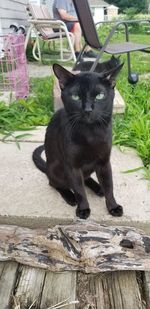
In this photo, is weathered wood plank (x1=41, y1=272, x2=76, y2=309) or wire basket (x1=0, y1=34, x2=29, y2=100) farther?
wire basket (x1=0, y1=34, x2=29, y2=100)

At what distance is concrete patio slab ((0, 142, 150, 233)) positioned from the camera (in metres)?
1.81

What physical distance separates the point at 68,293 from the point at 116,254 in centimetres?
25

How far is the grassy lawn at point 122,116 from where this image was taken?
A: 2719 mm

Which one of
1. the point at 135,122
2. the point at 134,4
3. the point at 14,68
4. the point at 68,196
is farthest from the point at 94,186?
the point at 134,4

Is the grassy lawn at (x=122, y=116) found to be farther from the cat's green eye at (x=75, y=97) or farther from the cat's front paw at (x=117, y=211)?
the cat's green eye at (x=75, y=97)

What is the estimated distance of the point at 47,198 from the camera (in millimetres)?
1996

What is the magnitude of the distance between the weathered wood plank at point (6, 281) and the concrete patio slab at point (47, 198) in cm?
30

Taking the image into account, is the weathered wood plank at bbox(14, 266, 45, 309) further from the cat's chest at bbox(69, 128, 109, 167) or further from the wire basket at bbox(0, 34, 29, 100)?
the wire basket at bbox(0, 34, 29, 100)

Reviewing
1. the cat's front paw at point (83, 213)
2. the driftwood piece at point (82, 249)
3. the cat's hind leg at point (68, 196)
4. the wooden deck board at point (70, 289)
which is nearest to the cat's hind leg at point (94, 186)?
the cat's hind leg at point (68, 196)

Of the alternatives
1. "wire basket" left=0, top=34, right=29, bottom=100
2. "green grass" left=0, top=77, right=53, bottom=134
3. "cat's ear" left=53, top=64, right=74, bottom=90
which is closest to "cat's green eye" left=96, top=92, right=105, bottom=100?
"cat's ear" left=53, top=64, right=74, bottom=90

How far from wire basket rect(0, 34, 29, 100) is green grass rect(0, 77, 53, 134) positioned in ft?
0.65

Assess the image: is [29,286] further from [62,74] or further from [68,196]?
[62,74]

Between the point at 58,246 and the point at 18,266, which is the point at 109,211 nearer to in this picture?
the point at 58,246

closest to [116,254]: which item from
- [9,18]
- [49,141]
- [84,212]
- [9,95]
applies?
[84,212]
